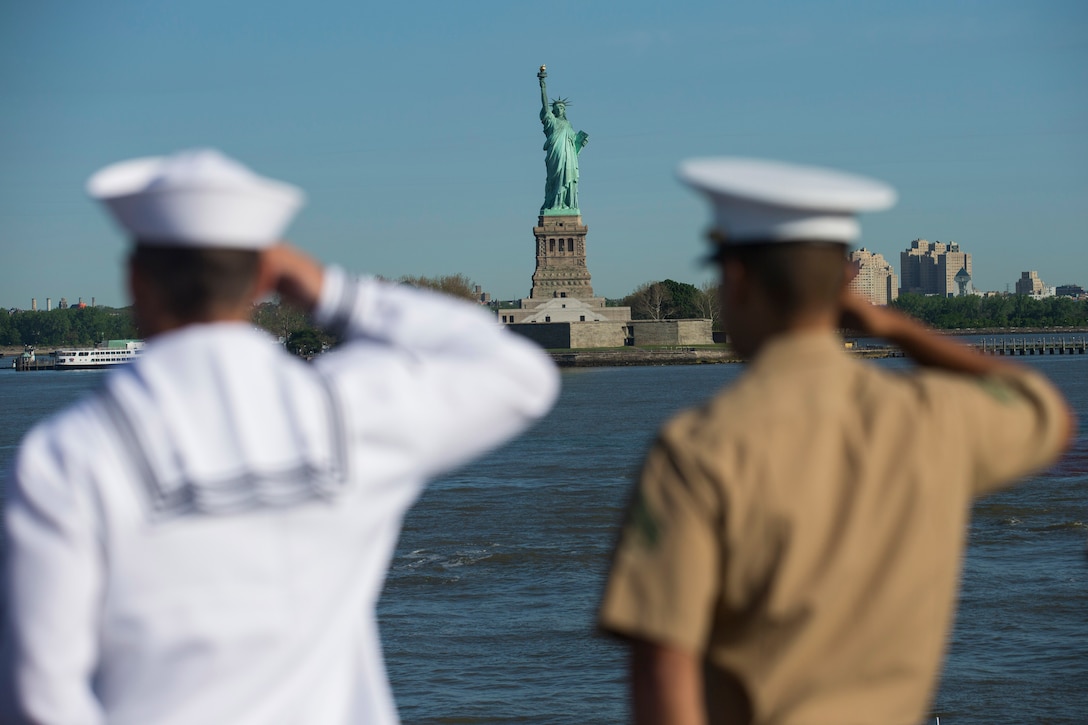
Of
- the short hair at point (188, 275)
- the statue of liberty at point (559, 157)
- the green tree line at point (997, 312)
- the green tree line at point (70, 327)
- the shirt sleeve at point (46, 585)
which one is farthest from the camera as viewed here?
the green tree line at point (70, 327)

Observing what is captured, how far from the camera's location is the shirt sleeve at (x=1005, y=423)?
6.79 ft

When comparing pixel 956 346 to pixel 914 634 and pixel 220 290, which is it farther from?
pixel 220 290

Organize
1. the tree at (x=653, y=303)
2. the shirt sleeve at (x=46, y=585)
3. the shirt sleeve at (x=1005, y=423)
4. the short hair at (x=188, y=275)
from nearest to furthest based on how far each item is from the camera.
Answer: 1. the shirt sleeve at (x=46, y=585)
2. the short hair at (x=188, y=275)
3. the shirt sleeve at (x=1005, y=423)
4. the tree at (x=653, y=303)

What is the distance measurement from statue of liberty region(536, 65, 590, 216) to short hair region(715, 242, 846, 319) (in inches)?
3101

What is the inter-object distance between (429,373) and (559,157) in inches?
3113

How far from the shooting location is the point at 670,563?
71.6 inches

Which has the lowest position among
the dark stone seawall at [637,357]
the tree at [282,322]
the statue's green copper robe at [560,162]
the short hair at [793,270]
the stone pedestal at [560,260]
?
the dark stone seawall at [637,357]

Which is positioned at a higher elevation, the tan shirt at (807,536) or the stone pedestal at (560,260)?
the stone pedestal at (560,260)

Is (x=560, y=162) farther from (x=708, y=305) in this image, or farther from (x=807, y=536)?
(x=807, y=536)

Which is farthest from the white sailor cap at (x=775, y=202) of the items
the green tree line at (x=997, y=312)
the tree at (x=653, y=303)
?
the green tree line at (x=997, y=312)

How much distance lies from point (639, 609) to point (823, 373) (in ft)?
1.46

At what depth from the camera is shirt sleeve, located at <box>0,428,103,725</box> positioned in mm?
1757

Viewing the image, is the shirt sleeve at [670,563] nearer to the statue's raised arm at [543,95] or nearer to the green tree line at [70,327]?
the statue's raised arm at [543,95]

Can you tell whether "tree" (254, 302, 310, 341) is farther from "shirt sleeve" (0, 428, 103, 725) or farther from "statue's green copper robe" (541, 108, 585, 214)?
"shirt sleeve" (0, 428, 103, 725)
